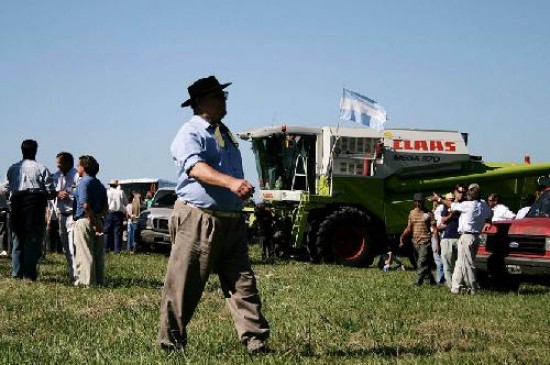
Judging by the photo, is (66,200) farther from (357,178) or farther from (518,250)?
(357,178)

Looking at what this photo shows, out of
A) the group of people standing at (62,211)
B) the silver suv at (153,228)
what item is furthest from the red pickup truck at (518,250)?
the silver suv at (153,228)

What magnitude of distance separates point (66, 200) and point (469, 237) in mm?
5872

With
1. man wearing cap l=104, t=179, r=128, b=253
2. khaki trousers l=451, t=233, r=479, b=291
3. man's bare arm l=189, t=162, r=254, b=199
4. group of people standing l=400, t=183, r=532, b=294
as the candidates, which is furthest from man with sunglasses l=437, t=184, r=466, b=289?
man wearing cap l=104, t=179, r=128, b=253

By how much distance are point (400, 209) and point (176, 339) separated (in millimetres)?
14941

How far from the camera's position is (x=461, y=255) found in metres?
13.6

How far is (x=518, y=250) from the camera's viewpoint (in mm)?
13695

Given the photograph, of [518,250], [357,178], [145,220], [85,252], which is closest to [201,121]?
[85,252]

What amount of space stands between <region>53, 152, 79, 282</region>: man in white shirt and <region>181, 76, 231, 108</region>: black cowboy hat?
602 centimetres

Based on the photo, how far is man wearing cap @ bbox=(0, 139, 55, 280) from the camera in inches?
467

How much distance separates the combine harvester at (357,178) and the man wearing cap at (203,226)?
13.5 m

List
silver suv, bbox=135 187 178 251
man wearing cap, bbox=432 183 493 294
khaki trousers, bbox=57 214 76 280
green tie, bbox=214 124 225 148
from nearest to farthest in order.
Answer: green tie, bbox=214 124 225 148, khaki trousers, bbox=57 214 76 280, man wearing cap, bbox=432 183 493 294, silver suv, bbox=135 187 178 251

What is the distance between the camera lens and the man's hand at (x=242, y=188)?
5601mm

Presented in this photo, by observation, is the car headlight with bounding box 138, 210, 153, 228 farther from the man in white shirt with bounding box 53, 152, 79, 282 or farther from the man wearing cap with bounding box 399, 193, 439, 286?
the man in white shirt with bounding box 53, 152, 79, 282

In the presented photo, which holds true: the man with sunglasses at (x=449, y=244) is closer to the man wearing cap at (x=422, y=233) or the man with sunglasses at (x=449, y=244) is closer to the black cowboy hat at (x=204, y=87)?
the man wearing cap at (x=422, y=233)
